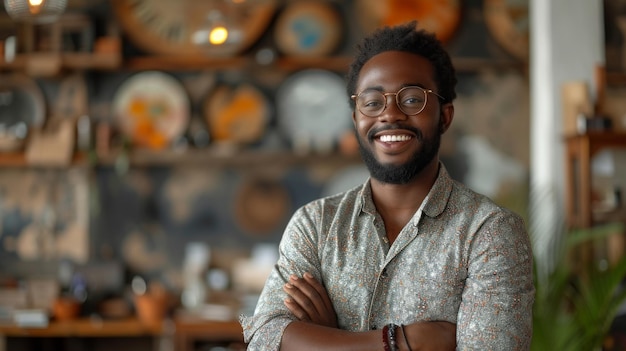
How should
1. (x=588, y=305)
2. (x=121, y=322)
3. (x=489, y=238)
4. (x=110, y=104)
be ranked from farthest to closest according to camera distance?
(x=110, y=104)
(x=121, y=322)
(x=588, y=305)
(x=489, y=238)

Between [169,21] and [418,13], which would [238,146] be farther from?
[418,13]

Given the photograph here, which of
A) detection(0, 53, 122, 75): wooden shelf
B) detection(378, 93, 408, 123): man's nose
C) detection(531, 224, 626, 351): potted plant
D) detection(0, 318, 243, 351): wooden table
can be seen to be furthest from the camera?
detection(0, 53, 122, 75): wooden shelf

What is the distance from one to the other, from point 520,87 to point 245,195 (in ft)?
6.39

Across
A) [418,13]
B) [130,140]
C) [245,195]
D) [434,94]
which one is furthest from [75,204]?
[434,94]

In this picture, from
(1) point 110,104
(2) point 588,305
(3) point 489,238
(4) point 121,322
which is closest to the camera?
(3) point 489,238

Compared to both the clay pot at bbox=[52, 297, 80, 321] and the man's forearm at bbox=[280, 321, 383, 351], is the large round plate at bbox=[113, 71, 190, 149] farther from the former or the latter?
the man's forearm at bbox=[280, 321, 383, 351]

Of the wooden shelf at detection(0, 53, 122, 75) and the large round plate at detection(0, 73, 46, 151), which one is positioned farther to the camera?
the large round plate at detection(0, 73, 46, 151)

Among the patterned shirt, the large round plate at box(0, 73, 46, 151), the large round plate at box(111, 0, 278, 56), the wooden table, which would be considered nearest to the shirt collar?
the patterned shirt

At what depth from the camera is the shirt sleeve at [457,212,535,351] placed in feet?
7.00

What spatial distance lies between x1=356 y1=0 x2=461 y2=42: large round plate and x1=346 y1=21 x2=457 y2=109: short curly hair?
3474 mm

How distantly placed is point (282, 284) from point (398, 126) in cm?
52

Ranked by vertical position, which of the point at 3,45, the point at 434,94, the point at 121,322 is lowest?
the point at 121,322

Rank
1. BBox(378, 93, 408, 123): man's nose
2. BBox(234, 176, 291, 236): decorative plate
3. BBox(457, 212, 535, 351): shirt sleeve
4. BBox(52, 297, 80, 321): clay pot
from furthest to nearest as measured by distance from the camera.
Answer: BBox(234, 176, 291, 236): decorative plate → BBox(52, 297, 80, 321): clay pot → BBox(378, 93, 408, 123): man's nose → BBox(457, 212, 535, 351): shirt sleeve

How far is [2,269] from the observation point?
6.00 metres
